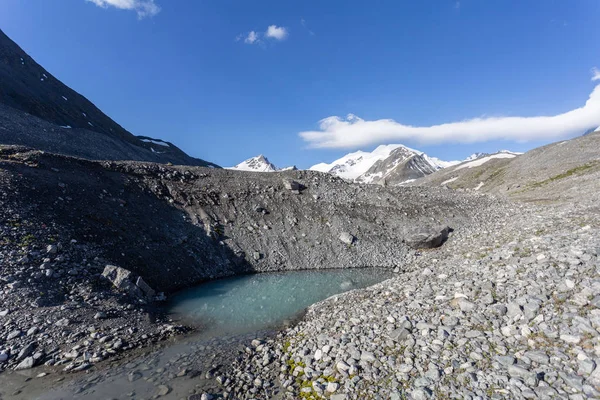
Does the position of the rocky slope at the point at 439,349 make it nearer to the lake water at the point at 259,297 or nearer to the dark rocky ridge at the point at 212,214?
the lake water at the point at 259,297

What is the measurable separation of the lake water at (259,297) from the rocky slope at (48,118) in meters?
38.0

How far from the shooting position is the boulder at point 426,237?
30.5 metres

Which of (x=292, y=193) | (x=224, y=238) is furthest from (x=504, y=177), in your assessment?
(x=224, y=238)

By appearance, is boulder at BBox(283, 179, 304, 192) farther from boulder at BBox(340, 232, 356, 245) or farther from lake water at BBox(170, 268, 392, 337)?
lake water at BBox(170, 268, 392, 337)

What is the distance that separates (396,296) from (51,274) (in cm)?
1800

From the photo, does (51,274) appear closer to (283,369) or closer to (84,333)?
(84,333)

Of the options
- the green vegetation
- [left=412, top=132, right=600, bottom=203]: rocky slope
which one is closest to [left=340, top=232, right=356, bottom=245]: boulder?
[left=412, top=132, right=600, bottom=203]: rocky slope

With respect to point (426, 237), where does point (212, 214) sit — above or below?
above

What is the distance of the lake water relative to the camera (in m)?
15.7

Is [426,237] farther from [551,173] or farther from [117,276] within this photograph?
[551,173]

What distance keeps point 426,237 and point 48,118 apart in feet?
287

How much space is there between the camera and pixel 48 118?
70812 millimetres

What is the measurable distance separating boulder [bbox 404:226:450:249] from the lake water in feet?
19.0

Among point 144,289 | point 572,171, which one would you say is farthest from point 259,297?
point 572,171
